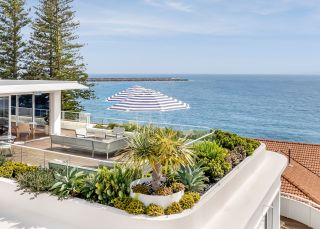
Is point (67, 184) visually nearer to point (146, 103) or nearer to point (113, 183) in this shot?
point (113, 183)

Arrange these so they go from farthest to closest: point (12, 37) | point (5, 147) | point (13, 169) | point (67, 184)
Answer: point (12, 37), point (5, 147), point (13, 169), point (67, 184)

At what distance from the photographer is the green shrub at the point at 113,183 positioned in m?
7.52

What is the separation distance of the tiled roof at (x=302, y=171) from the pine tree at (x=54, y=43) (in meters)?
19.9

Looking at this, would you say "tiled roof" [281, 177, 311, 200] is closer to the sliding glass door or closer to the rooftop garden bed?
the rooftop garden bed

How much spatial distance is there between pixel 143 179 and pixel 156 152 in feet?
3.57

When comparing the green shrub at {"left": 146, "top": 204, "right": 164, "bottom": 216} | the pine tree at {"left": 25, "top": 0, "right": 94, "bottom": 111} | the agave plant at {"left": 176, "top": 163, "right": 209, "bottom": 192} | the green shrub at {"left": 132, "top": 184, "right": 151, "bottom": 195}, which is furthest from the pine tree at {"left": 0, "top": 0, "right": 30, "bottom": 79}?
the green shrub at {"left": 146, "top": 204, "right": 164, "bottom": 216}

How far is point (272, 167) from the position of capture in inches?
488

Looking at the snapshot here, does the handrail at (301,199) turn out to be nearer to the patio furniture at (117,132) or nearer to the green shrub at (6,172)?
the patio furniture at (117,132)

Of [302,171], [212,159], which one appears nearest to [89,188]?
[212,159]

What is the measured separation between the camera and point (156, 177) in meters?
7.46

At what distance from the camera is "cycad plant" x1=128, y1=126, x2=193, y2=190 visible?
7078mm

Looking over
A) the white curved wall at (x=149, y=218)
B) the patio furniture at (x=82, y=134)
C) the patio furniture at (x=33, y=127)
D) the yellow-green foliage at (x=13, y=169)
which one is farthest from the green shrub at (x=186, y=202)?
the patio furniture at (x=33, y=127)

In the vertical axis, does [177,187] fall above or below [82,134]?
below

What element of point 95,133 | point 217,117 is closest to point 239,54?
point 217,117
